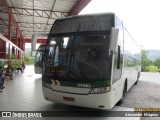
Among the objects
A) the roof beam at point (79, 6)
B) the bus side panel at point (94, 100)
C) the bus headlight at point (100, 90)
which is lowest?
the bus side panel at point (94, 100)

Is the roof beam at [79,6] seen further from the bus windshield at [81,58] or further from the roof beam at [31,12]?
the bus windshield at [81,58]

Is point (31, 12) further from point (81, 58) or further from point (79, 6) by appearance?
point (81, 58)

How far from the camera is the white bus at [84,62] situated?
225 inches

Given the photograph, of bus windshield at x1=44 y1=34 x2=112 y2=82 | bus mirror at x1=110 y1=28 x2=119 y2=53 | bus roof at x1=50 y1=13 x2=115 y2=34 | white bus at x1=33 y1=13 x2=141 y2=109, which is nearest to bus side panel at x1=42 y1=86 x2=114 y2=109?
white bus at x1=33 y1=13 x2=141 y2=109

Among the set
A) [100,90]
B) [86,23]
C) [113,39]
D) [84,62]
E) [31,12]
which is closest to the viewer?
[113,39]

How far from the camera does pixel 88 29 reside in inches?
242

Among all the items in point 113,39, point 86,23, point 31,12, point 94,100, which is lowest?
point 94,100

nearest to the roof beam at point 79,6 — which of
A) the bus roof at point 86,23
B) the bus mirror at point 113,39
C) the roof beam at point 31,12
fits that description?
the roof beam at point 31,12

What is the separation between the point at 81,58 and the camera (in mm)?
5949

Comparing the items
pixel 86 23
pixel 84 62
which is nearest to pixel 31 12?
pixel 86 23

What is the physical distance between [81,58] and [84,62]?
145 millimetres

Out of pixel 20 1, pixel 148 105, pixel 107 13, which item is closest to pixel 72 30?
pixel 107 13

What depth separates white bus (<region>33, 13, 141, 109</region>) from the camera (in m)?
5.71

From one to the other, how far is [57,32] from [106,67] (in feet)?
6.33
